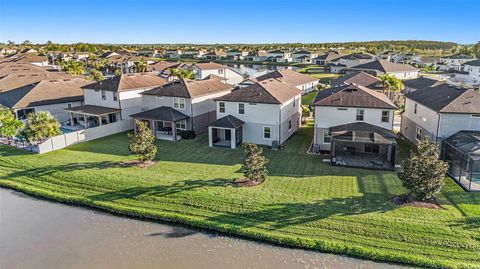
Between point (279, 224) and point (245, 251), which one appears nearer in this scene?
point (245, 251)

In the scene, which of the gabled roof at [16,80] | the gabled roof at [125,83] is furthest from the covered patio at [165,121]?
the gabled roof at [16,80]

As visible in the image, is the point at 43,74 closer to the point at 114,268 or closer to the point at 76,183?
the point at 76,183

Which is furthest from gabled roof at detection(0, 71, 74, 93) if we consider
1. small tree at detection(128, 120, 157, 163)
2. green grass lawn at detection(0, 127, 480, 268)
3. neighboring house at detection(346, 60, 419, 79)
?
neighboring house at detection(346, 60, 419, 79)

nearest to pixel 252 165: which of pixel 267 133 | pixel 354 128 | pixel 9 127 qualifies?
pixel 267 133

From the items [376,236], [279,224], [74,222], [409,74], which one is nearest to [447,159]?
[376,236]

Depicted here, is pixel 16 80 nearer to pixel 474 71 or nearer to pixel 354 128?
pixel 354 128

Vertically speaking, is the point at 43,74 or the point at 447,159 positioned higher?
the point at 43,74

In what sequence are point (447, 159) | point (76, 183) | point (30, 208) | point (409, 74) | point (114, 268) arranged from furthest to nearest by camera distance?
point (409, 74), point (447, 159), point (76, 183), point (30, 208), point (114, 268)
